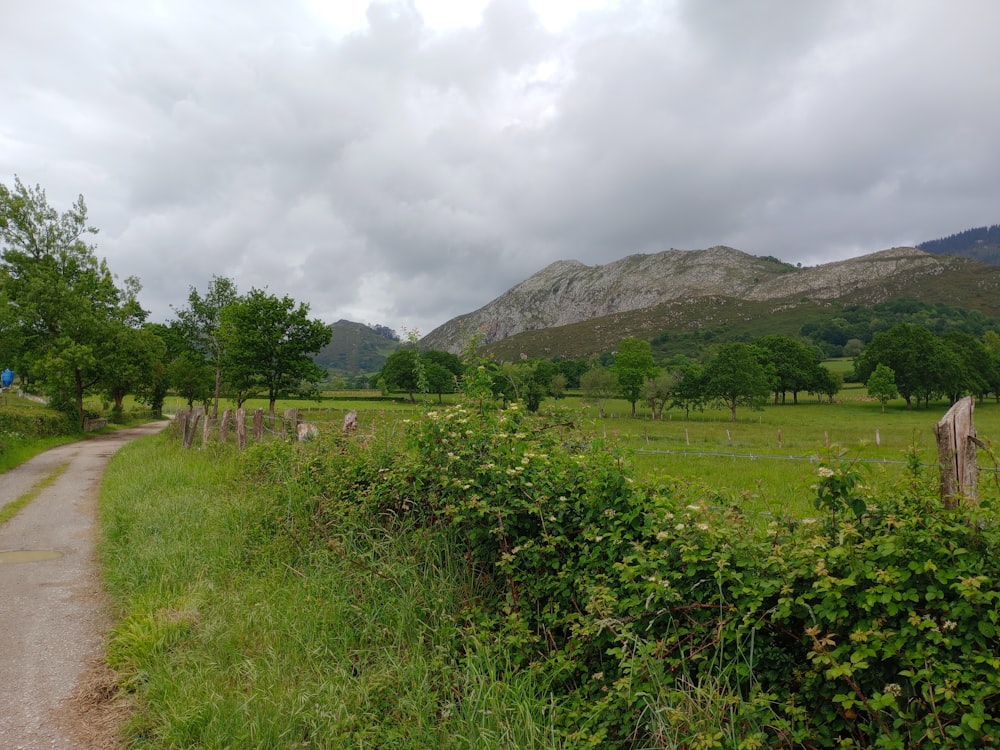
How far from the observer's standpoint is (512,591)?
4.61m

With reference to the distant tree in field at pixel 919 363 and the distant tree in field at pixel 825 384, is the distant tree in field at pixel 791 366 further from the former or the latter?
the distant tree in field at pixel 919 363

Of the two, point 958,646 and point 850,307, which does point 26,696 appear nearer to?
point 958,646

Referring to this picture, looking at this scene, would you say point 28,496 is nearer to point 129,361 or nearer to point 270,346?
point 129,361

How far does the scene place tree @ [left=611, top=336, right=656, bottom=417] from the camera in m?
73.5

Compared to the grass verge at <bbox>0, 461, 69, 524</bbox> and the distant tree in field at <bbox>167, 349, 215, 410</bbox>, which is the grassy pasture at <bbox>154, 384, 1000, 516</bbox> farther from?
the grass verge at <bbox>0, 461, 69, 524</bbox>

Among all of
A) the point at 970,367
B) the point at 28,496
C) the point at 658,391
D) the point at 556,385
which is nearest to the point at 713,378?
the point at 658,391

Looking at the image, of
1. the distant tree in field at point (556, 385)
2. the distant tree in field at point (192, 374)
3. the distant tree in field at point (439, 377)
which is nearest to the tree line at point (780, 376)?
the distant tree in field at point (556, 385)

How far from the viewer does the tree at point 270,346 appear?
40.0m

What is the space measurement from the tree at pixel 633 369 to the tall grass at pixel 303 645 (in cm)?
6820

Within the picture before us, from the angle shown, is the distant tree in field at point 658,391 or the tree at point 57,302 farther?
the distant tree in field at point 658,391

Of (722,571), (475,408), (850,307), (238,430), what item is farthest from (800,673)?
(850,307)

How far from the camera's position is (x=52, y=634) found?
5801 millimetres

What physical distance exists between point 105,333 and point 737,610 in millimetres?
33486

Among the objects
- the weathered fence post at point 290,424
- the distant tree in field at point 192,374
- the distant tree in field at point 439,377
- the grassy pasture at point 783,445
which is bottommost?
the grassy pasture at point 783,445
